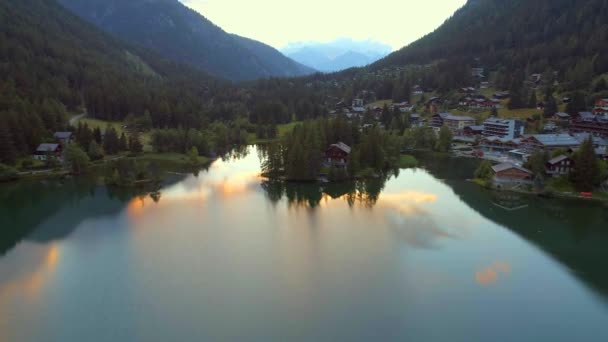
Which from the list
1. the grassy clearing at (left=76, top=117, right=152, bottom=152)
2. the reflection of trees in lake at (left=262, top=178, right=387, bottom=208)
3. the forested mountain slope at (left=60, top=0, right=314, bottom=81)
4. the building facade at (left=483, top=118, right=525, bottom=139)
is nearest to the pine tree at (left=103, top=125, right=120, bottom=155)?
the grassy clearing at (left=76, top=117, right=152, bottom=152)

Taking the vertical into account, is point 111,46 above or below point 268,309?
above

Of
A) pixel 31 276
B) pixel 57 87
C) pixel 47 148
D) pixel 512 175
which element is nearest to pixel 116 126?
pixel 57 87

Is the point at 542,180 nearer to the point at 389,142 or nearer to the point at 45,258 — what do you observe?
the point at 389,142

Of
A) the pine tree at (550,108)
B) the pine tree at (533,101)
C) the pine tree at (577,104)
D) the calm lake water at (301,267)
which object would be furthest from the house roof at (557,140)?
the pine tree at (533,101)

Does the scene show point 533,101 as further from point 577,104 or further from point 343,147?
point 343,147

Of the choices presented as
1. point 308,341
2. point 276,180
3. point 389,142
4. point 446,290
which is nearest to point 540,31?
point 389,142
